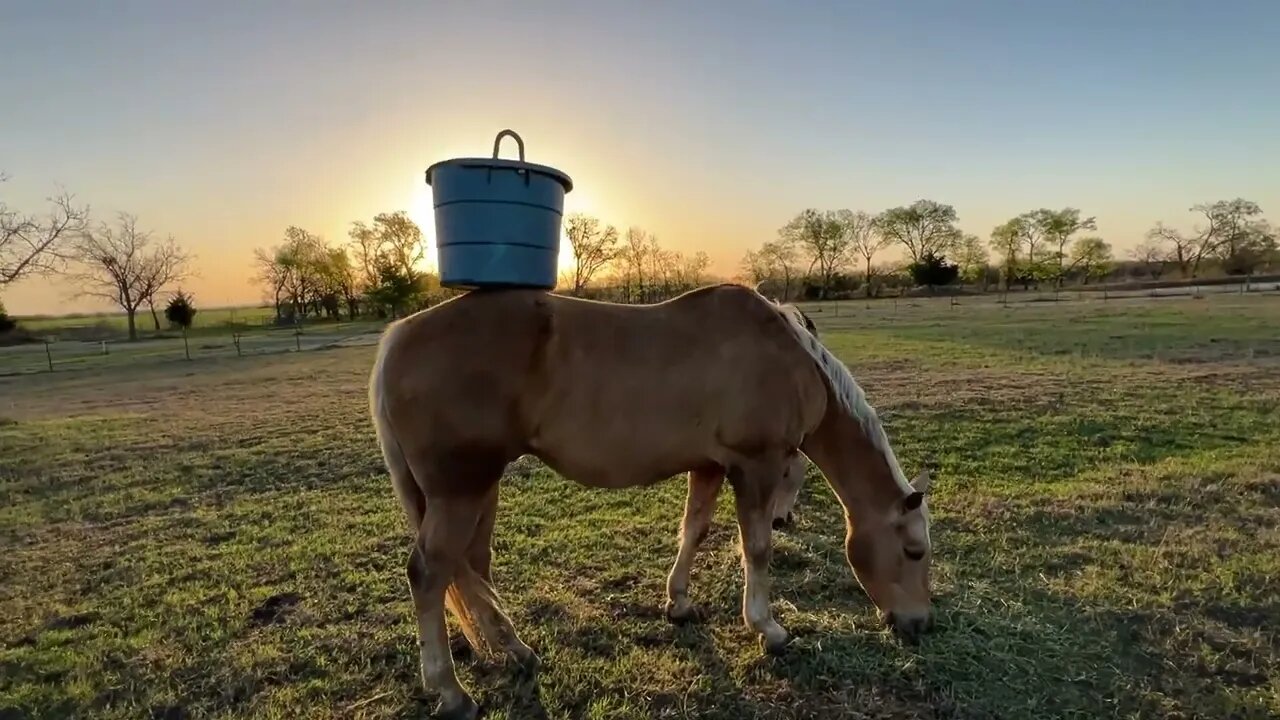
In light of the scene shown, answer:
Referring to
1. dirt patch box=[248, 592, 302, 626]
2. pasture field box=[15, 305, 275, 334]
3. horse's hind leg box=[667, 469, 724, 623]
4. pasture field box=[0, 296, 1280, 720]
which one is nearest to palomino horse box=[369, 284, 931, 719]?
horse's hind leg box=[667, 469, 724, 623]

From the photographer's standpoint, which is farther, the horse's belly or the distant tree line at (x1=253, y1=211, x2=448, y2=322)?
the distant tree line at (x1=253, y1=211, x2=448, y2=322)

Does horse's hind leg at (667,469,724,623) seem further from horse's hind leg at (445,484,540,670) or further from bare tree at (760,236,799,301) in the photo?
bare tree at (760,236,799,301)

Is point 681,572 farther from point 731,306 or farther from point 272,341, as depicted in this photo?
point 272,341

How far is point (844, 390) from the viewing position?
356 centimetres

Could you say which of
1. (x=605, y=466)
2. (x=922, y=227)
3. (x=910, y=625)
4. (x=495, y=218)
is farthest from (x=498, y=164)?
(x=922, y=227)

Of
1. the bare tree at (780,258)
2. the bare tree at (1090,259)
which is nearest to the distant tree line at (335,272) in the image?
the bare tree at (780,258)

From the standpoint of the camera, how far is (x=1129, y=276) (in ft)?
224

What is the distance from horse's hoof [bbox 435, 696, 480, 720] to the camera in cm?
287

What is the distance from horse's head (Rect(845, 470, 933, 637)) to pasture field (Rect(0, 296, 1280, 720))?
142 mm

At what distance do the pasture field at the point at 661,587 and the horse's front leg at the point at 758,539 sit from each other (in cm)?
12

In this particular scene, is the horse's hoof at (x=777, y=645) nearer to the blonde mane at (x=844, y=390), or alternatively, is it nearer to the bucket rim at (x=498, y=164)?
the blonde mane at (x=844, y=390)

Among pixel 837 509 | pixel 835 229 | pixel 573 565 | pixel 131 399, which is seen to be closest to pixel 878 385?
pixel 837 509

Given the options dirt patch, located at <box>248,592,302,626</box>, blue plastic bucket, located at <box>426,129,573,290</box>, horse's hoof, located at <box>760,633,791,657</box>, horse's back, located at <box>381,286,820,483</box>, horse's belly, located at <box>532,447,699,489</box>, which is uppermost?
blue plastic bucket, located at <box>426,129,573,290</box>

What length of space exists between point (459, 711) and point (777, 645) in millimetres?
1583
